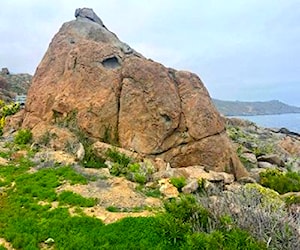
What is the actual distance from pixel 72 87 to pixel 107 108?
2.52 m

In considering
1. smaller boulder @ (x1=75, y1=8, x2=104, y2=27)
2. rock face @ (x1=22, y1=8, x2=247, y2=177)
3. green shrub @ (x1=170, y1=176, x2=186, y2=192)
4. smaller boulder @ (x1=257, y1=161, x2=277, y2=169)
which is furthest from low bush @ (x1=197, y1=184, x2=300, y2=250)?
smaller boulder @ (x1=75, y1=8, x2=104, y2=27)

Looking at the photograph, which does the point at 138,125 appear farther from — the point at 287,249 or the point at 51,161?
the point at 287,249

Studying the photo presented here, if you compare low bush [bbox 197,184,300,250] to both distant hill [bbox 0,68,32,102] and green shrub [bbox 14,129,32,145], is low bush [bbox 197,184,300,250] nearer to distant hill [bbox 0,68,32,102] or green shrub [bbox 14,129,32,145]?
green shrub [bbox 14,129,32,145]

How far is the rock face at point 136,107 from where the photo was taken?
1961cm

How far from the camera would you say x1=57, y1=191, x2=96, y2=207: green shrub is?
11.5 metres

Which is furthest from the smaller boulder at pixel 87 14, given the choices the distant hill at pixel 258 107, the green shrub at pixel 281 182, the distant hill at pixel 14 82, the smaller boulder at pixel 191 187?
the distant hill at pixel 258 107

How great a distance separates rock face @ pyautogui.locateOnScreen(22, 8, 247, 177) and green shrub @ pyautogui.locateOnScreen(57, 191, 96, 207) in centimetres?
753

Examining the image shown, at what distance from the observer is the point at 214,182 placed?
15.0 m

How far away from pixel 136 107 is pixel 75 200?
9.19 metres

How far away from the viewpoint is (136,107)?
66.4 ft

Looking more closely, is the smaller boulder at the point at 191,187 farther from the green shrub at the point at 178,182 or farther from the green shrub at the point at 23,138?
the green shrub at the point at 23,138

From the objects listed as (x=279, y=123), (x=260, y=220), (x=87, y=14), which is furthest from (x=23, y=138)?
(x=279, y=123)

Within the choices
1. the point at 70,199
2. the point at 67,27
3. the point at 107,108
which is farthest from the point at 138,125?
the point at 67,27

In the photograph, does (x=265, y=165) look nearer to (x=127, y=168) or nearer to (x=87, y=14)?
(x=127, y=168)
